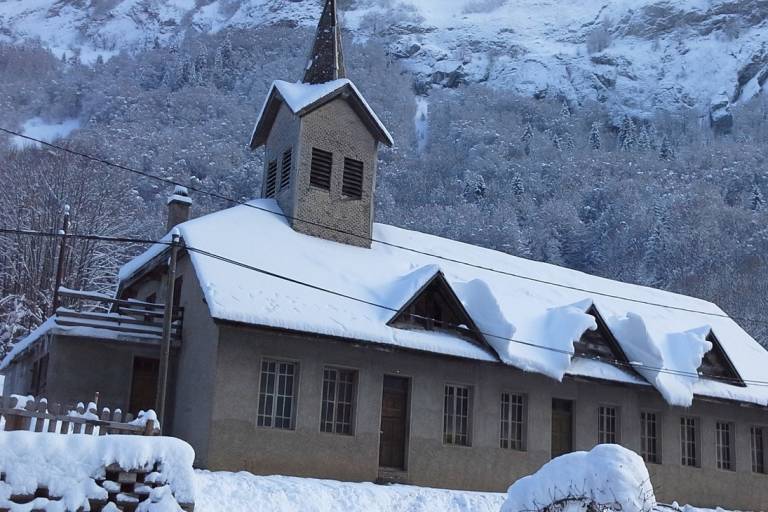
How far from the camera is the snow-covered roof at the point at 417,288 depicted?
72.4ft

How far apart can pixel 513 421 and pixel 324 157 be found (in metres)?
9.00

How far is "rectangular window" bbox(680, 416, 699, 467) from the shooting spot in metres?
28.5

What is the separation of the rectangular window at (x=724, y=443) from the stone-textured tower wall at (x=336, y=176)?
11.8m

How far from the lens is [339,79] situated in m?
29.0

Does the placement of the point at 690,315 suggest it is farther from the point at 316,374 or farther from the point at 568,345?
the point at 316,374

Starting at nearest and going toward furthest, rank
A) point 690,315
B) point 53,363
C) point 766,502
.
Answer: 1. point 53,363
2. point 766,502
3. point 690,315

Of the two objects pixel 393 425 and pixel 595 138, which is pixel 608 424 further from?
pixel 595 138

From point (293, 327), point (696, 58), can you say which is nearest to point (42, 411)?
point (293, 327)

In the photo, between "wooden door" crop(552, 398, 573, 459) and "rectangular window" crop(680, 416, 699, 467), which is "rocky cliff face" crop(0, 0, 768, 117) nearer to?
"rectangular window" crop(680, 416, 699, 467)

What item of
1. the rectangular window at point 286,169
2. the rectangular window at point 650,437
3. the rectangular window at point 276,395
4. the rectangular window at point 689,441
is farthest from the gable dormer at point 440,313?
the rectangular window at point 689,441

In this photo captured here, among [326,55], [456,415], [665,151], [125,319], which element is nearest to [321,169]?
[326,55]

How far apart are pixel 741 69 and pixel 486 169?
64.3 m

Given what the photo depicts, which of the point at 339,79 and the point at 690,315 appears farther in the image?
the point at 690,315

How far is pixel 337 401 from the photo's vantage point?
22.7m
